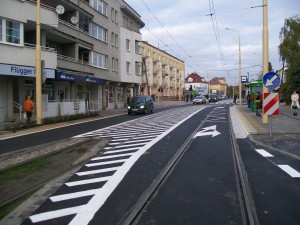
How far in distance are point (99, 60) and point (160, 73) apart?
4244 centimetres

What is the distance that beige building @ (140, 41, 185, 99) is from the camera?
70.9 metres

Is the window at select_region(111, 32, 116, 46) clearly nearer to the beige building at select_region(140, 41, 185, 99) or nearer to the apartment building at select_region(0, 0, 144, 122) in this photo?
the apartment building at select_region(0, 0, 144, 122)

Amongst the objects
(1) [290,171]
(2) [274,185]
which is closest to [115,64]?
(1) [290,171]

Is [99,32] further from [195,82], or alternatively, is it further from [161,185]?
[195,82]

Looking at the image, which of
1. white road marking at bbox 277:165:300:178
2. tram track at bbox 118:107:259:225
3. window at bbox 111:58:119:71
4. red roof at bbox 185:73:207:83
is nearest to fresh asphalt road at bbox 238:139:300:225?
white road marking at bbox 277:165:300:178

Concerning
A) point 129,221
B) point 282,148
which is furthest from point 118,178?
point 282,148

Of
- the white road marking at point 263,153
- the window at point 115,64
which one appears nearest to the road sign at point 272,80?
the white road marking at point 263,153

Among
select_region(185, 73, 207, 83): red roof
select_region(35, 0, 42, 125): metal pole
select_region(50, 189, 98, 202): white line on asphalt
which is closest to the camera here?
select_region(50, 189, 98, 202): white line on asphalt

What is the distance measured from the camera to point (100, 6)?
41.9 metres

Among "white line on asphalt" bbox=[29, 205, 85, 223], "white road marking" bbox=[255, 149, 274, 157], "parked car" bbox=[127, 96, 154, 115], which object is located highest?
"parked car" bbox=[127, 96, 154, 115]

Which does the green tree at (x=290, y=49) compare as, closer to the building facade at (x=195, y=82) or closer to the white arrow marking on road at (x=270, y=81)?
the white arrow marking on road at (x=270, y=81)

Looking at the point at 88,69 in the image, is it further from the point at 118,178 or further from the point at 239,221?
the point at 239,221

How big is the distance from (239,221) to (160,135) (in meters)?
10.3

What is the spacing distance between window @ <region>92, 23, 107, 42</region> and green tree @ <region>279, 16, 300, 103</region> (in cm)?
2058
